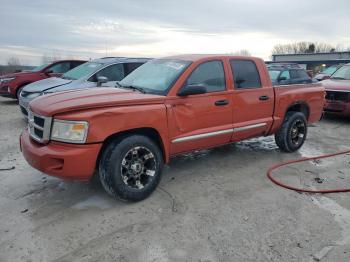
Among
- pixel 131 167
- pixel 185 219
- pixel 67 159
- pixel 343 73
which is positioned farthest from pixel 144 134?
pixel 343 73

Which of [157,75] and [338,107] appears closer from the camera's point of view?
[157,75]

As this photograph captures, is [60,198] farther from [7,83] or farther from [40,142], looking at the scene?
[7,83]

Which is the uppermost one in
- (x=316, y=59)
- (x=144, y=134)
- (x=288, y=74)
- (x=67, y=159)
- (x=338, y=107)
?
(x=316, y=59)

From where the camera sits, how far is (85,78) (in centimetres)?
807

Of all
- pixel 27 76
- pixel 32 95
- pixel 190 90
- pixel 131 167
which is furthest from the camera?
pixel 27 76

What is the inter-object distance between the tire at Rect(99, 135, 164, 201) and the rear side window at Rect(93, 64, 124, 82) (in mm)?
4676

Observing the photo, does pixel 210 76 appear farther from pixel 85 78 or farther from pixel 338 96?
pixel 338 96

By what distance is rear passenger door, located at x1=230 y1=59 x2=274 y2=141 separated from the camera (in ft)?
17.0

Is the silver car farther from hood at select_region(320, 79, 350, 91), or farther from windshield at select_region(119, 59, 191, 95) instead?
hood at select_region(320, 79, 350, 91)

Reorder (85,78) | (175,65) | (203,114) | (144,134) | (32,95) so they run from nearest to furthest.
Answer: (144,134)
(203,114)
(175,65)
(32,95)
(85,78)

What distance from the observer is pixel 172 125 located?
4336 millimetres

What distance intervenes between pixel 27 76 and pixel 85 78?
4463 millimetres

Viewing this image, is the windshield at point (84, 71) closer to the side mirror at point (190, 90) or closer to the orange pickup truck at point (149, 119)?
the orange pickup truck at point (149, 119)

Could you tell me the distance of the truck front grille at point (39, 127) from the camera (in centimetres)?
370
